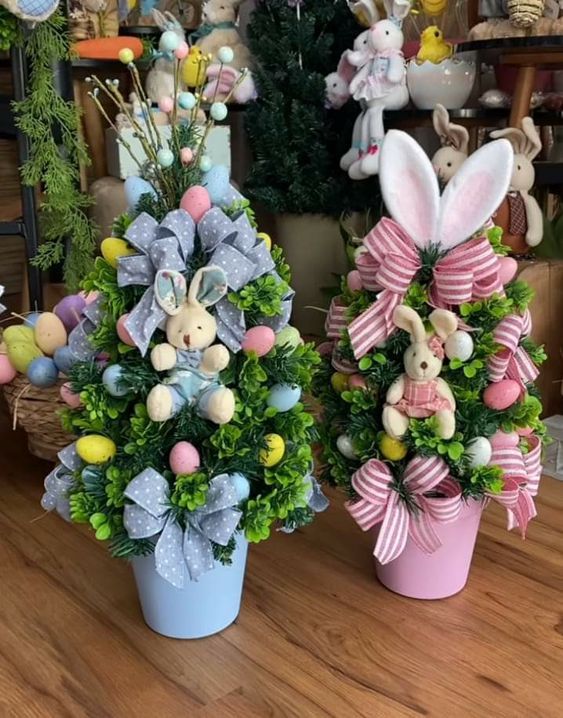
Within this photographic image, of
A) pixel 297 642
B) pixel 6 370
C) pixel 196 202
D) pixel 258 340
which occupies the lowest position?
pixel 297 642

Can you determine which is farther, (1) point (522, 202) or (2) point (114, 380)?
(1) point (522, 202)

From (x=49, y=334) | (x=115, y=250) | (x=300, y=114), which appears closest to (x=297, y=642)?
(x=115, y=250)

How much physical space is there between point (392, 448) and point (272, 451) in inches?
5.6

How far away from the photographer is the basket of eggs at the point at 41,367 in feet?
3.69

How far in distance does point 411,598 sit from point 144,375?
1.40 ft

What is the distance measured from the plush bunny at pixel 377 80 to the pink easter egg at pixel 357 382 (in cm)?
91

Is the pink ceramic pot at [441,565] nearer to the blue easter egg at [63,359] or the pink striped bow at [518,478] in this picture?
the pink striped bow at [518,478]

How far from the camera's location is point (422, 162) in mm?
808

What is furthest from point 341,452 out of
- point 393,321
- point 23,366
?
point 23,366

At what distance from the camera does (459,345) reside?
820mm

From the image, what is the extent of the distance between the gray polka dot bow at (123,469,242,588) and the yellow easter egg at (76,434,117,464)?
45 mm

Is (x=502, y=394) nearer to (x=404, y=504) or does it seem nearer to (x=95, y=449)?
(x=404, y=504)

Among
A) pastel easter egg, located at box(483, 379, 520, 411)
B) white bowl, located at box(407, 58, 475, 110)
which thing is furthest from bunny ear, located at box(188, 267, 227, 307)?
white bowl, located at box(407, 58, 475, 110)

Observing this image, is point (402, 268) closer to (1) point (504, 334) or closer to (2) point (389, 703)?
(1) point (504, 334)
